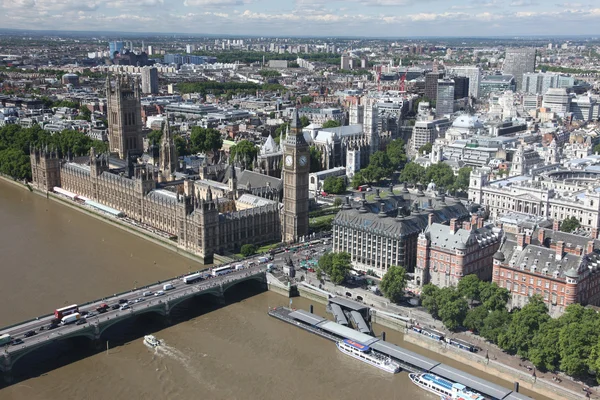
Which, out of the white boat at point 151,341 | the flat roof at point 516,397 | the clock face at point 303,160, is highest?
the clock face at point 303,160

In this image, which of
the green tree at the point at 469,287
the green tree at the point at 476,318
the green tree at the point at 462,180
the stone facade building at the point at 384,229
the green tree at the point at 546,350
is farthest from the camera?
the green tree at the point at 462,180

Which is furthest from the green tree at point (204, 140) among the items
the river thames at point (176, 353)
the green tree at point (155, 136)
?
the river thames at point (176, 353)

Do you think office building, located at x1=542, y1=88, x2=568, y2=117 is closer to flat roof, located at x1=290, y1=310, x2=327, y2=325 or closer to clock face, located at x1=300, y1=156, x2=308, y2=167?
clock face, located at x1=300, y1=156, x2=308, y2=167

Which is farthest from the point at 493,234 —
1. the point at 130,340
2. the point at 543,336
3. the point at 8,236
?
the point at 8,236

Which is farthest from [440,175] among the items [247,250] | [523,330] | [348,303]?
[523,330]

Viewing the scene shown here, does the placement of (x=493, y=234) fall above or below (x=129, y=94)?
below

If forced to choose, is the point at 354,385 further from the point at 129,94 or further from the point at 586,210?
the point at 129,94

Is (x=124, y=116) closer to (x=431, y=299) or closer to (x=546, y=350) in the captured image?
(x=431, y=299)

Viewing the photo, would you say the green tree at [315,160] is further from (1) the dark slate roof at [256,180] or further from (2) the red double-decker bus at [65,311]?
(2) the red double-decker bus at [65,311]
